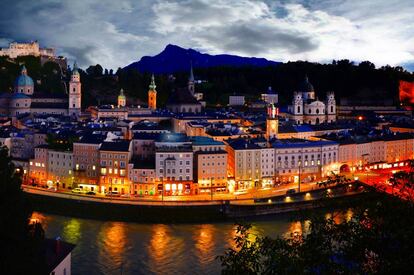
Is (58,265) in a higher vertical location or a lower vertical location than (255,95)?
→ lower

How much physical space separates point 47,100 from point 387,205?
3085 cm

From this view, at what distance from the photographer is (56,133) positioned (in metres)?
20.9

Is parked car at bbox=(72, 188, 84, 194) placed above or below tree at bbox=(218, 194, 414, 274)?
below

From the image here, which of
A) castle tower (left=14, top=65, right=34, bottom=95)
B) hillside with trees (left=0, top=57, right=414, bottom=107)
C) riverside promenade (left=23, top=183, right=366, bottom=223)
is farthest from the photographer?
hillside with trees (left=0, top=57, right=414, bottom=107)

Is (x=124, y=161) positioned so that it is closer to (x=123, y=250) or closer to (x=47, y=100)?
(x=123, y=250)

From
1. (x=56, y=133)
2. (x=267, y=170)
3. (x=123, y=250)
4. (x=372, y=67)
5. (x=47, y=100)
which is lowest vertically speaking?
(x=123, y=250)

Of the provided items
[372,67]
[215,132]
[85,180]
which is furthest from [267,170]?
[372,67]

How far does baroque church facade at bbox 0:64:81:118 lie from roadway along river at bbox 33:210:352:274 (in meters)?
17.3

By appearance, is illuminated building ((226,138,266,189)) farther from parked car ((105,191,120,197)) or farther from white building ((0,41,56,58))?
white building ((0,41,56,58))

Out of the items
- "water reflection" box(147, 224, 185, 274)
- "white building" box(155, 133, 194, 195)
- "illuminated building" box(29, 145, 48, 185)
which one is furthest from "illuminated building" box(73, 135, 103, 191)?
"water reflection" box(147, 224, 185, 274)

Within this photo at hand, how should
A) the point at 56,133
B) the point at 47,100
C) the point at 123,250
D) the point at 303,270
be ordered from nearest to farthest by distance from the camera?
the point at 303,270
the point at 123,250
the point at 56,133
the point at 47,100

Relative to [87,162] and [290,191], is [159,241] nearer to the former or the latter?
[290,191]

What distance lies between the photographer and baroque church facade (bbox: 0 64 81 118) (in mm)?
31125

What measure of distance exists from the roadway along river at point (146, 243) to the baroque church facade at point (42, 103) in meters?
17.3
